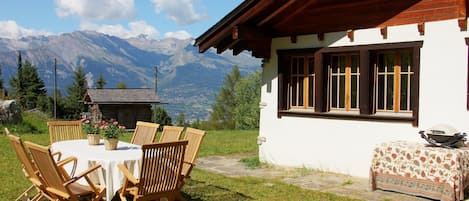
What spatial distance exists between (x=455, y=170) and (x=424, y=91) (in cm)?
161

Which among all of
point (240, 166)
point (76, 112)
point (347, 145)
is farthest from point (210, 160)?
point (76, 112)

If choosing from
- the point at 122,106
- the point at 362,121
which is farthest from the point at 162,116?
the point at 362,121

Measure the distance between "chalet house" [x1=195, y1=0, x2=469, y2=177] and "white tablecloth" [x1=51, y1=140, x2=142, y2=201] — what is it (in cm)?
332

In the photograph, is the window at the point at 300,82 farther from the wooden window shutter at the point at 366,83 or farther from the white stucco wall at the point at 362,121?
the wooden window shutter at the point at 366,83

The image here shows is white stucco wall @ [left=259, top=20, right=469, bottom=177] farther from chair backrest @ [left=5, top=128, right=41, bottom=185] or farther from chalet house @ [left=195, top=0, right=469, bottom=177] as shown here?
chair backrest @ [left=5, top=128, right=41, bottom=185]

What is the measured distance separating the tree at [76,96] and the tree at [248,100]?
15934 mm

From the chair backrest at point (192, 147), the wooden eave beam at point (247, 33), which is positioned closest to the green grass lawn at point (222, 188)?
the chair backrest at point (192, 147)

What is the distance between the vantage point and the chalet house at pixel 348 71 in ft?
22.7

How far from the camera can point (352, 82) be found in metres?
8.08

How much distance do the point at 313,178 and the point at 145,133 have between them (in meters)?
2.80

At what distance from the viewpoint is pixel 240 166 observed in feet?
29.6

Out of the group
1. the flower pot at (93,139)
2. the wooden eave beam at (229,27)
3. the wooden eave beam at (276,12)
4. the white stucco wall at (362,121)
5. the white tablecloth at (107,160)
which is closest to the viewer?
the white tablecloth at (107,160)

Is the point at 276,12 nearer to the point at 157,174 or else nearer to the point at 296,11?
the point at 296,11

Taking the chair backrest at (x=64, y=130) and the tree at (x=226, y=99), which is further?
the tree at (x=226, y=99)
